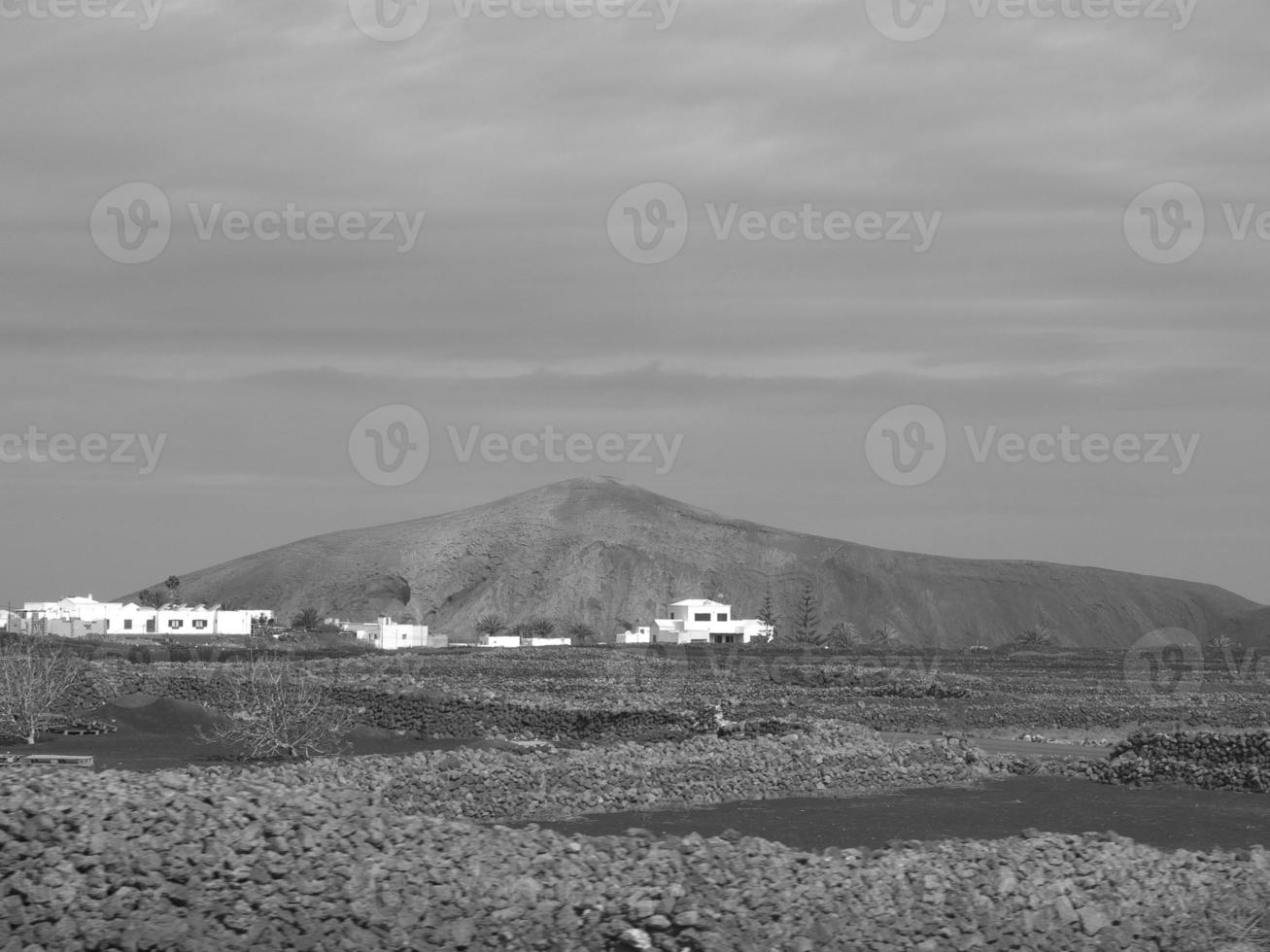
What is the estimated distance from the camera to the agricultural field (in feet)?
40.2

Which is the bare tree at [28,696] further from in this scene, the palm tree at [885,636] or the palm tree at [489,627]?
the palm tree at [885,636]

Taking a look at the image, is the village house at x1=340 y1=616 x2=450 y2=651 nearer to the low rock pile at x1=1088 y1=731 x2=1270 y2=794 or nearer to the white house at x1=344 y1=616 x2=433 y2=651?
the white house at x1=344 y1=616 x2=433 y2=651

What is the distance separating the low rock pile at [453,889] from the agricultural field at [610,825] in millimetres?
26

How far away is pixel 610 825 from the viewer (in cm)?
2277

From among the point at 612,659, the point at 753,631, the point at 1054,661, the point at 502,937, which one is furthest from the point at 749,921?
the point at 753,631

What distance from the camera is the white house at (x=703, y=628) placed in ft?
422

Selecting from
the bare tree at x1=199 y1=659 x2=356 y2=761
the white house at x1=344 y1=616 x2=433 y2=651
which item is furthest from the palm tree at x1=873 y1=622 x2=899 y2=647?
the bare tree at x1=199 y1=659 x2=356 y2=761

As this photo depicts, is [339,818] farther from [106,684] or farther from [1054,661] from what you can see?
[1054,661]

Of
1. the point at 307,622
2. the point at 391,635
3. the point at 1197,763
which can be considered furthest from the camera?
the point at 307,622

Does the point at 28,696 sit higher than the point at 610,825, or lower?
higher

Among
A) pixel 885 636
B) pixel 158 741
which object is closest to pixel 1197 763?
pixel 158 741

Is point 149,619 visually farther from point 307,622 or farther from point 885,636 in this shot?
point 885,636

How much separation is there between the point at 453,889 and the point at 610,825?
34.2 feet

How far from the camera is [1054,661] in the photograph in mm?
107750
